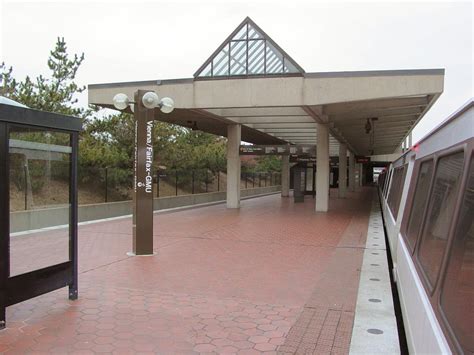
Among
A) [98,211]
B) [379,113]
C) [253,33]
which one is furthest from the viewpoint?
[379,113]

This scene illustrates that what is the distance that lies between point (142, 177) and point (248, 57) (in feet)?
27.3

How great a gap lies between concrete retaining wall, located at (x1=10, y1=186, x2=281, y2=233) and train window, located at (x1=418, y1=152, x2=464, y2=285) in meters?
3.95

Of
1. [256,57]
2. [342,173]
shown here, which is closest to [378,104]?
[256,57]

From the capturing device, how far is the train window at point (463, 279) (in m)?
2.04

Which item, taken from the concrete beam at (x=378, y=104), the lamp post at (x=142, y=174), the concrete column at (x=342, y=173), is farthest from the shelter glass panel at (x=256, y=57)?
the concrete column at (x=342, y=173)

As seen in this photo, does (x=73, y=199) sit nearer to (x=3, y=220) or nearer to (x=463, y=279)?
(x=3, y=220)

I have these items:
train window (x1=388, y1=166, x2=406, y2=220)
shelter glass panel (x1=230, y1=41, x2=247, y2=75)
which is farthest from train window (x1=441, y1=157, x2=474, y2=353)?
shelter glass panel (x1=230, y1=41, x2=247, y2=75)

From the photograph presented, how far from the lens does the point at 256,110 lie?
17.3 meters

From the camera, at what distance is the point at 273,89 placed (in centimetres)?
1440

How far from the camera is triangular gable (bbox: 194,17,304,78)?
1505cm

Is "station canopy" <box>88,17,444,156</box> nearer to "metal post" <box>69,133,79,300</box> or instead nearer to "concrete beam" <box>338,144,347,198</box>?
"metal post" <box>69,133,79,300</box>

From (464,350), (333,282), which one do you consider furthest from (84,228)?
(464,350)

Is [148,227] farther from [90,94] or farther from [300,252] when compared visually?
[90,94]

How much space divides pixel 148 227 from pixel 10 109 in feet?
15.0
